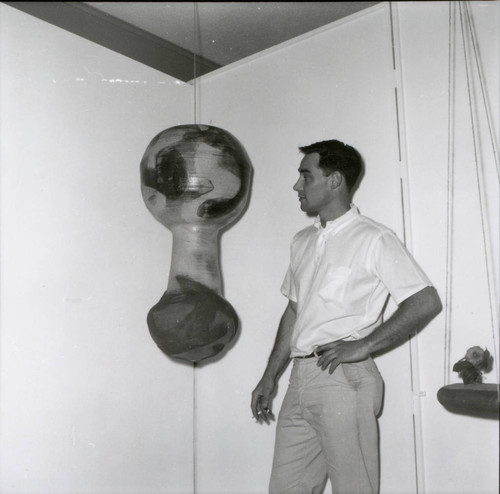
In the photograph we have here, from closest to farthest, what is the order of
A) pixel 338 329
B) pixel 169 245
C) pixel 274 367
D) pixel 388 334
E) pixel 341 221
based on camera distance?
pixel 388 334, pixel 338 329, pixel 341 221, pixel 274 367, pixel 169 245

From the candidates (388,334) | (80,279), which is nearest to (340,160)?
(388,334)

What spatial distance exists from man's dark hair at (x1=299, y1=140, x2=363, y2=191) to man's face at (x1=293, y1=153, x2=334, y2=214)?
0.02 m

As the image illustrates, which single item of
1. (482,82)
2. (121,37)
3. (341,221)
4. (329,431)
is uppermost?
(121,37)

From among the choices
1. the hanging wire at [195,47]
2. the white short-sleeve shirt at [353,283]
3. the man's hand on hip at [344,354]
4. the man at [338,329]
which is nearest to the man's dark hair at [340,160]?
the man at [338,329]

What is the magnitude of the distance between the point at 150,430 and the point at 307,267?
93 centimetres

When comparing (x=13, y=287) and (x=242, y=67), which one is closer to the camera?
(x=13, y=287)

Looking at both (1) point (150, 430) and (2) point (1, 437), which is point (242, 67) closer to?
(1) point (150, 430)

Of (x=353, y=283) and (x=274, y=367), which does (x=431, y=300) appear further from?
(x=274, y=367)

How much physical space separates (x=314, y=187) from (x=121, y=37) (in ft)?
3.40

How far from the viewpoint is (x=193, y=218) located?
6.68ft

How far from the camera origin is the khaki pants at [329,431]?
6.08ft

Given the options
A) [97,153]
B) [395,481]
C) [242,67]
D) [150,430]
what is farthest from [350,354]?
[242,67]

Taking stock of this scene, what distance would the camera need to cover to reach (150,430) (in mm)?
2477

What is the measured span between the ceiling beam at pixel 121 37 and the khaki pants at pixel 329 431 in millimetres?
1408
